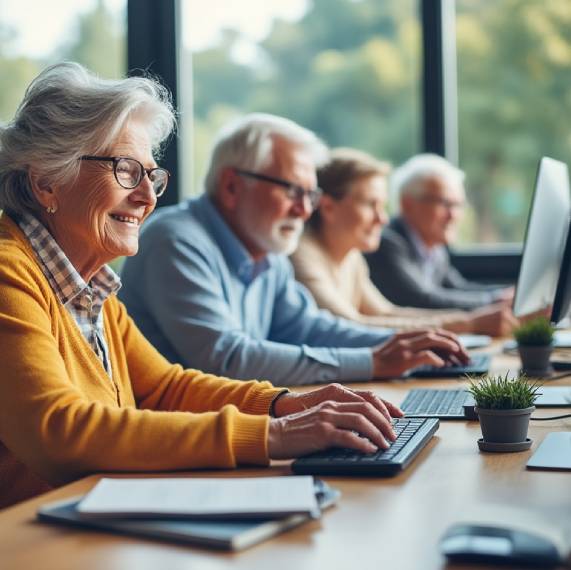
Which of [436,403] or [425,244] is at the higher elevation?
[425,244]

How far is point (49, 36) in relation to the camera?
4.02 meters

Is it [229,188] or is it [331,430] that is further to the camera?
[229,188]

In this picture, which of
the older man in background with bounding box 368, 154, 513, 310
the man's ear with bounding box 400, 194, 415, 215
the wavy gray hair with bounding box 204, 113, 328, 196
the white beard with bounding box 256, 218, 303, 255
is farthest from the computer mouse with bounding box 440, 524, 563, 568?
the man's ear with bounding box 400, 194, 415, 215

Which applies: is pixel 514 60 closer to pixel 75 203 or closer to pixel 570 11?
pixel 570 11

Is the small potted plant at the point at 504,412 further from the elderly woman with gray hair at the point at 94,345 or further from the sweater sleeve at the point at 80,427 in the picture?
the sweater sleeve at the point at 80,427

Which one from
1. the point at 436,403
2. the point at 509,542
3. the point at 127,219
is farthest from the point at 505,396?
the point at 127,219

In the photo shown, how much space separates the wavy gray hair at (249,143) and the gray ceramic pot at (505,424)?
53.8 inches

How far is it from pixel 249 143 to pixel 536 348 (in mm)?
968

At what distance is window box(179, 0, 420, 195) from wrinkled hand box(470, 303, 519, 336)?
152 centimetres

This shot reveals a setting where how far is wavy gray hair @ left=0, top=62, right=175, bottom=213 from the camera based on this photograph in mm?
1565

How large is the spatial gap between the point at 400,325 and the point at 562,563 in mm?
2282

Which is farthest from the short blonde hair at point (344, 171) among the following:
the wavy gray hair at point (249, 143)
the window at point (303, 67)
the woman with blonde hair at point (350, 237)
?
the wavy gray hair at point (249, 143)

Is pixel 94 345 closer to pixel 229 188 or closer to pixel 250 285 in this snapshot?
pixel 250 285

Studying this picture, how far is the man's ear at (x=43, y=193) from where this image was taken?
5.21 ft
